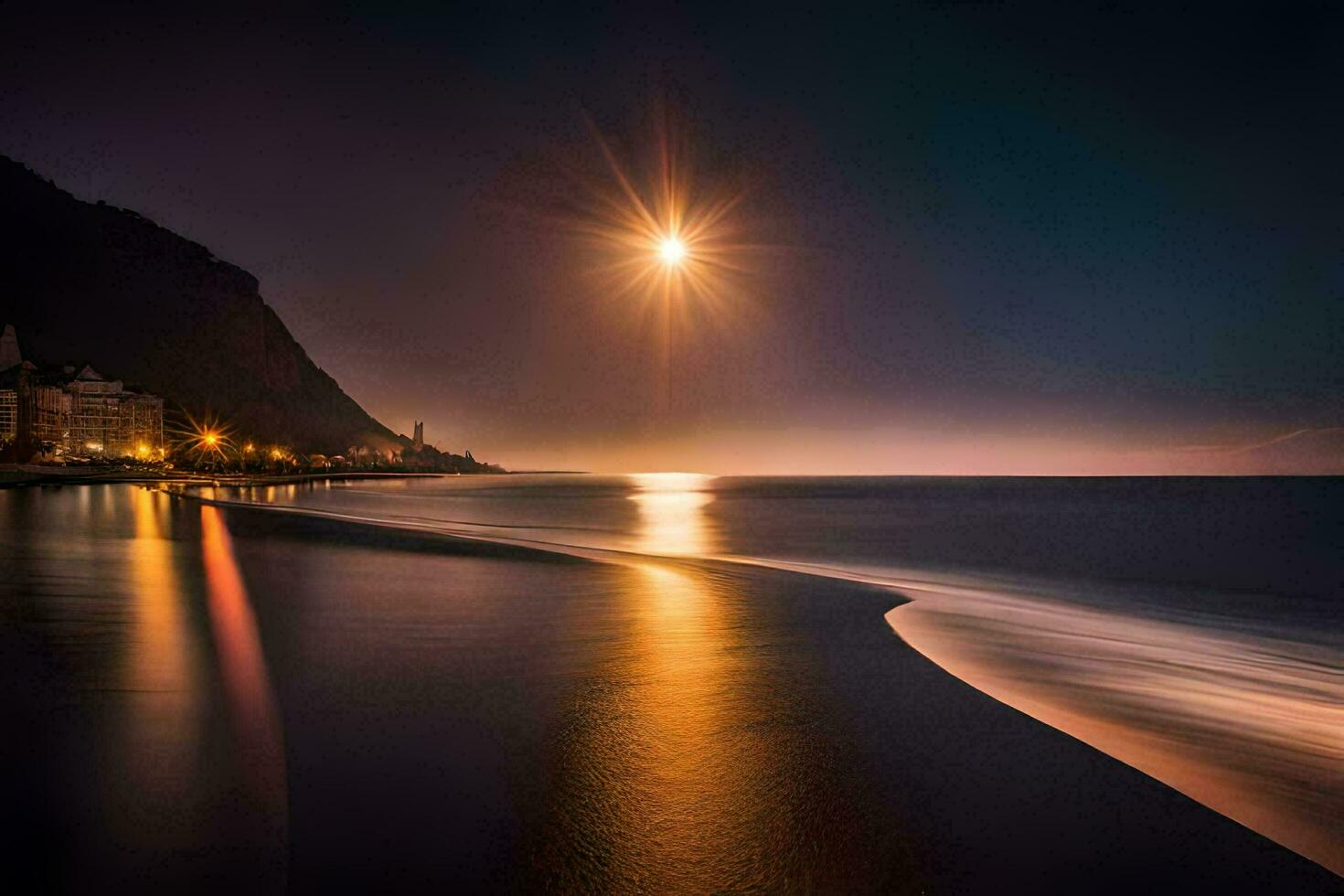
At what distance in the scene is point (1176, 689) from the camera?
11516 millimetres

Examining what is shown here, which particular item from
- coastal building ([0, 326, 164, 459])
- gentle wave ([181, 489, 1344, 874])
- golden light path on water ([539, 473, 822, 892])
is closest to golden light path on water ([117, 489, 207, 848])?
golden light path on water ([539, 473, 822, 892])

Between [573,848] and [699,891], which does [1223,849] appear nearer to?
[699,891]

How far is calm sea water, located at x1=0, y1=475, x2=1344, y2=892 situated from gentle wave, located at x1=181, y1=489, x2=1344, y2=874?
7cm

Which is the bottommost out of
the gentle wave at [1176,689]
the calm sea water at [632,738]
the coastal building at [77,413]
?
the gentle wave at [1176,689]

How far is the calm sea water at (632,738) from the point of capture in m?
4.95

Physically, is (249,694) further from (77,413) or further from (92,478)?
(77,413)

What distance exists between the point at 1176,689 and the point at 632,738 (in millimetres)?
9691

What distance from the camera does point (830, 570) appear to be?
2603cm

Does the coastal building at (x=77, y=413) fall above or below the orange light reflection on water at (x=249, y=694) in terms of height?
above

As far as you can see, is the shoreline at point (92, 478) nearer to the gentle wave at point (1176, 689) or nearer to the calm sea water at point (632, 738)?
the calm sea water at point (632, 738)

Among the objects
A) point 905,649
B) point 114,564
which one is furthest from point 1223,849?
point 114,564

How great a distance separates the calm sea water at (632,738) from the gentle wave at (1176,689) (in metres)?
0.07

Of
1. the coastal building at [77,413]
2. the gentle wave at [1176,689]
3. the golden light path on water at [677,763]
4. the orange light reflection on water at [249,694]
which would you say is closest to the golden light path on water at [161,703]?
the orange light reflection on water at [249,694]

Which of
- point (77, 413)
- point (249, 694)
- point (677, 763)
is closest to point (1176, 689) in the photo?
point (677, 763)
